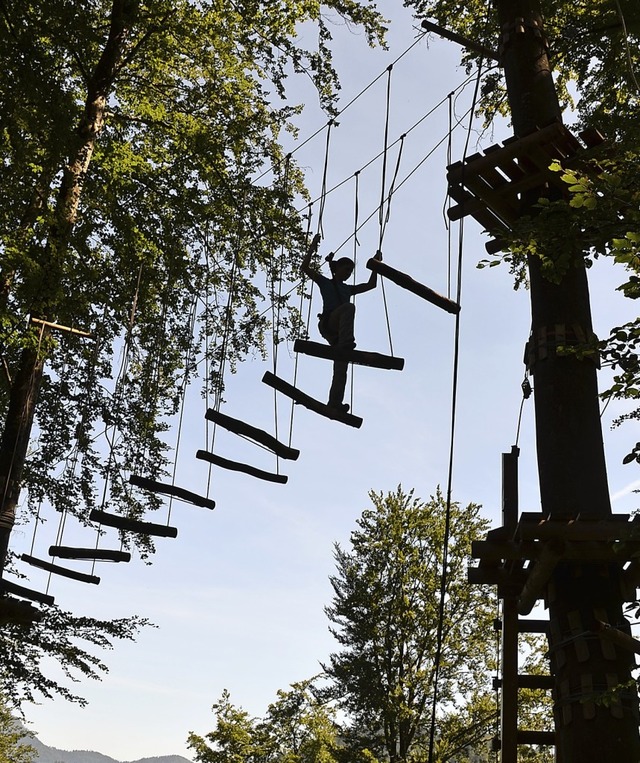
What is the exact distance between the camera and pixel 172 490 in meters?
8.27

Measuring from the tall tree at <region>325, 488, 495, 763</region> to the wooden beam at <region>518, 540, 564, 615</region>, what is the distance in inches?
573

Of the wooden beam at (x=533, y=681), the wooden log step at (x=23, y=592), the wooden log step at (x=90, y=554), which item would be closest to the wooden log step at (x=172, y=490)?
the wooden log step at (x=90, y=554)

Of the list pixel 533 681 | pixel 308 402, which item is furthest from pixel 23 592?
pixel 533 681

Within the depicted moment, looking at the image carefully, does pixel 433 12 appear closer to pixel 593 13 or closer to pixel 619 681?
pixel 593 13

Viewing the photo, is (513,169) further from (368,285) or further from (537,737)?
(537,737)

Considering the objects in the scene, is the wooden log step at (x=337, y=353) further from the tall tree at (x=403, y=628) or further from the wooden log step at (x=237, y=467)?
the tall tree at (x=403, y=628)

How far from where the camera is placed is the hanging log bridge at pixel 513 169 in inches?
249

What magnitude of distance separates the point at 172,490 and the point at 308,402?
1789mm

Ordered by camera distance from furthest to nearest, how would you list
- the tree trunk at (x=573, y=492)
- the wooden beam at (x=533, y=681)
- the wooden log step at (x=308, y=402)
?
the wooden log step at (x=308, y=402)
the wooden beam at (x=533, y=681)
the tree trunk at (x=573, y=492)

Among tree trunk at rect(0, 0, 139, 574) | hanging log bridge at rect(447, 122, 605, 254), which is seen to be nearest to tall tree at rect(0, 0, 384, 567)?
tree trunk at rect(0, 0, 139, 574)

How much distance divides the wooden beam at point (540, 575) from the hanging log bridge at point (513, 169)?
8.57ft

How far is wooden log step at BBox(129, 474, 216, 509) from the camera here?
26.4 ft

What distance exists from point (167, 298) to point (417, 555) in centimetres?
1163

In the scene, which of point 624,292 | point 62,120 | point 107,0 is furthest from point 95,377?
point 624,292
